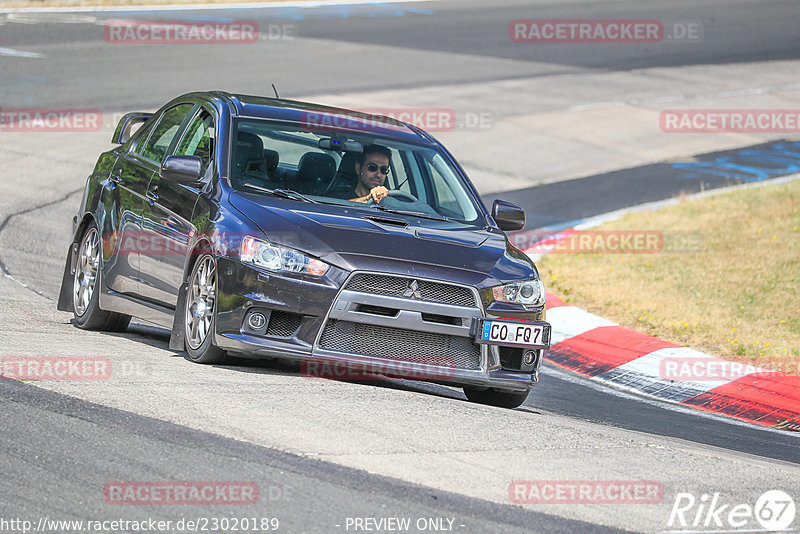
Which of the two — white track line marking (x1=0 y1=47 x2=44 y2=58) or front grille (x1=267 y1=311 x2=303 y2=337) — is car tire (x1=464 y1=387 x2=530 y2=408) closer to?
front grille (x1=267 y1=311 x2=303 y2=337)

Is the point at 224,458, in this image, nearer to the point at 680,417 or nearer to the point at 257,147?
the point at 257,147

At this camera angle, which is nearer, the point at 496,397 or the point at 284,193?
the point at 284,193

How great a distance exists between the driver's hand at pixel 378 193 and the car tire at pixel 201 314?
1283 mm

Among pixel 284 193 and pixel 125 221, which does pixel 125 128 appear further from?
pixel 284 193

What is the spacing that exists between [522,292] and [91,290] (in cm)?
329

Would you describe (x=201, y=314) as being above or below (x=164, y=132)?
below

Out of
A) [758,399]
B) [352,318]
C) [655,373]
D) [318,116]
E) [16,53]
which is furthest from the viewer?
[16,53]

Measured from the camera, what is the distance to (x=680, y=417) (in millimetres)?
8766

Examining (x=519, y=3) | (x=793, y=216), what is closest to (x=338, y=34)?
(x=519, y=3)

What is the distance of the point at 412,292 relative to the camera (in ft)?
23.6

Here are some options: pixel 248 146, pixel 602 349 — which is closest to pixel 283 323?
pixel 248 146

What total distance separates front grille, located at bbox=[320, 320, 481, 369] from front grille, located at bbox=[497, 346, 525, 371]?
425mm

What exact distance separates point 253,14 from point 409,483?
27.4 meters

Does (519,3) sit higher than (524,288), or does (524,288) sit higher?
(519,3)
